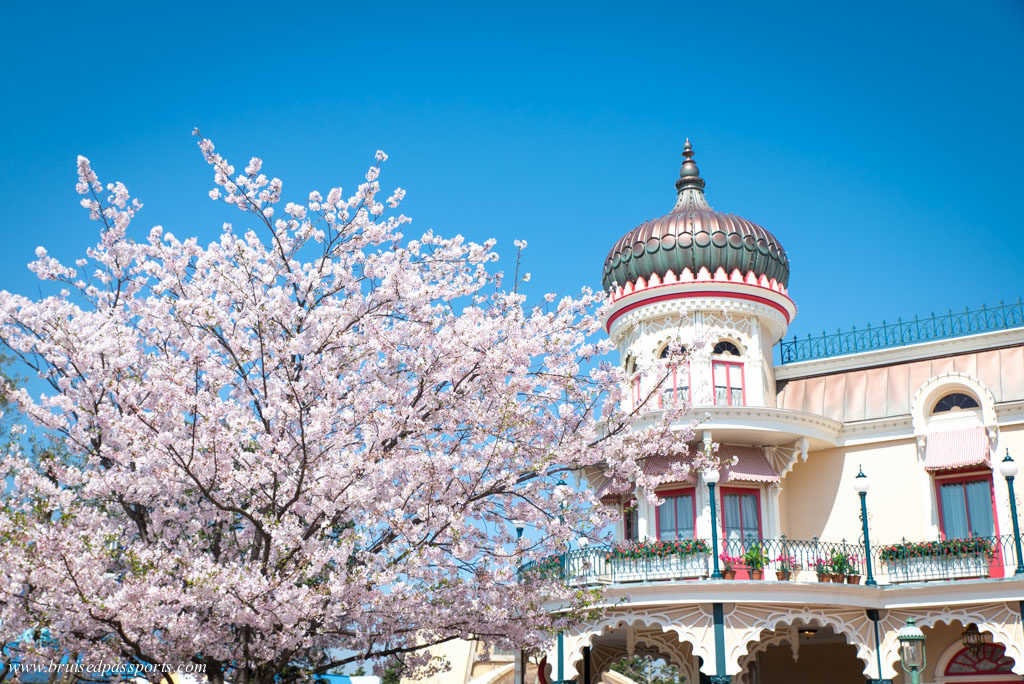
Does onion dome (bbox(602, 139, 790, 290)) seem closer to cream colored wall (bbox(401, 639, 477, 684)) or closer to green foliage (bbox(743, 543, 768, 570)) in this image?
green foliage (bbox(743, 543, 768, 570))

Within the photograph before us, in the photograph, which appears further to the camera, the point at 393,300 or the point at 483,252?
the point at 483,252

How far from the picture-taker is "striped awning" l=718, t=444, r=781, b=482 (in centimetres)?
2083

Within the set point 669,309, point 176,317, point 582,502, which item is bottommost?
point 582,502

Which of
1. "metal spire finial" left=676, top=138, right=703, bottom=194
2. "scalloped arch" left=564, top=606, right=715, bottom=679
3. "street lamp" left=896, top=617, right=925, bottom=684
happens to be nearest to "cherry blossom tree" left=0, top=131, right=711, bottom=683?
"street lamp" left=896, top=617, right=925, bottom=684

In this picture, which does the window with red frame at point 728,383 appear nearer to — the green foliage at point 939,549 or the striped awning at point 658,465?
the striped awning at point 658,465

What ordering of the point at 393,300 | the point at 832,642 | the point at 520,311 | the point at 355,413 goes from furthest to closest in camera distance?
the point at 832,642 < the point at 520,311 < the point at 393,300 < the point at 355,413

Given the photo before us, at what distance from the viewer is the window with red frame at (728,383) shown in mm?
A: 22156

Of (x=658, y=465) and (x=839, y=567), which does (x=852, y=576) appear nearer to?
(x=839, y=567)

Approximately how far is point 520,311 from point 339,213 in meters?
2.33

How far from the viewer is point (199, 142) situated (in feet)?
33.7

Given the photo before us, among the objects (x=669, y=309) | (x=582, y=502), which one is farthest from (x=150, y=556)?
(x=669, y=309)

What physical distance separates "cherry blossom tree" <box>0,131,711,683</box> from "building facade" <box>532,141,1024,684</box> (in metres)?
7.86

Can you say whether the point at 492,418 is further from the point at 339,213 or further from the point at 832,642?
the point at 832,642

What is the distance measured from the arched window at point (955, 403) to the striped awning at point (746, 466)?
3838 mm
